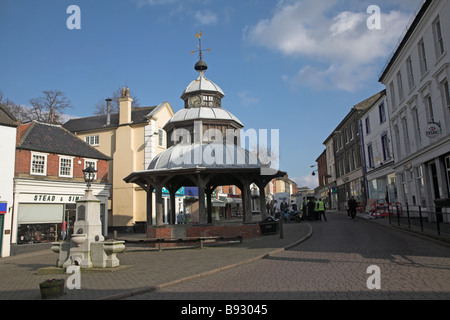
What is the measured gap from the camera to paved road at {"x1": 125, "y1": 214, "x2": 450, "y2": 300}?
A: 660cm

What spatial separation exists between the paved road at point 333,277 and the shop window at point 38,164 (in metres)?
17.7

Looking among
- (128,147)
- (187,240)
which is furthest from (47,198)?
(187,240)

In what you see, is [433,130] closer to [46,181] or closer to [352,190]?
[46,181]

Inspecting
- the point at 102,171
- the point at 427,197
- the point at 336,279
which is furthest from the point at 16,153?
the point at 427,197

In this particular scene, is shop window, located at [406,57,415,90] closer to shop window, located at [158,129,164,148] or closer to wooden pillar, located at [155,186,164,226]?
wooden pillar, located at [155,186,164,226]

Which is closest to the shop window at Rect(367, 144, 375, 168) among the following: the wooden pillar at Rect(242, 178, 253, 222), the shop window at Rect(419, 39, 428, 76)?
the shop window at Rect(419, 39, 428, 76)

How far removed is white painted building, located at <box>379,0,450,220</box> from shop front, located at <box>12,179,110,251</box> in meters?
21.0

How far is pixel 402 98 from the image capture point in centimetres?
2253

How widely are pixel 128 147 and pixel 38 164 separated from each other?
9.74 m

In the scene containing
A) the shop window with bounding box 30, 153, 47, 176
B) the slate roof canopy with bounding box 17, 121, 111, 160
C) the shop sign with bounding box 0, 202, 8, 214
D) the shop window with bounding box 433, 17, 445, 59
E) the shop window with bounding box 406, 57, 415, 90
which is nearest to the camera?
the shop window with bounding box 433, 17, 445, 59

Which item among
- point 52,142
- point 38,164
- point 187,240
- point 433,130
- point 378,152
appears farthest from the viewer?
point 378,152

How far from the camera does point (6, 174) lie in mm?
19516

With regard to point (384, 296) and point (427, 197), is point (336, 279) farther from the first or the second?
point (427, 197)

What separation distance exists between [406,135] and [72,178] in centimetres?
2310
